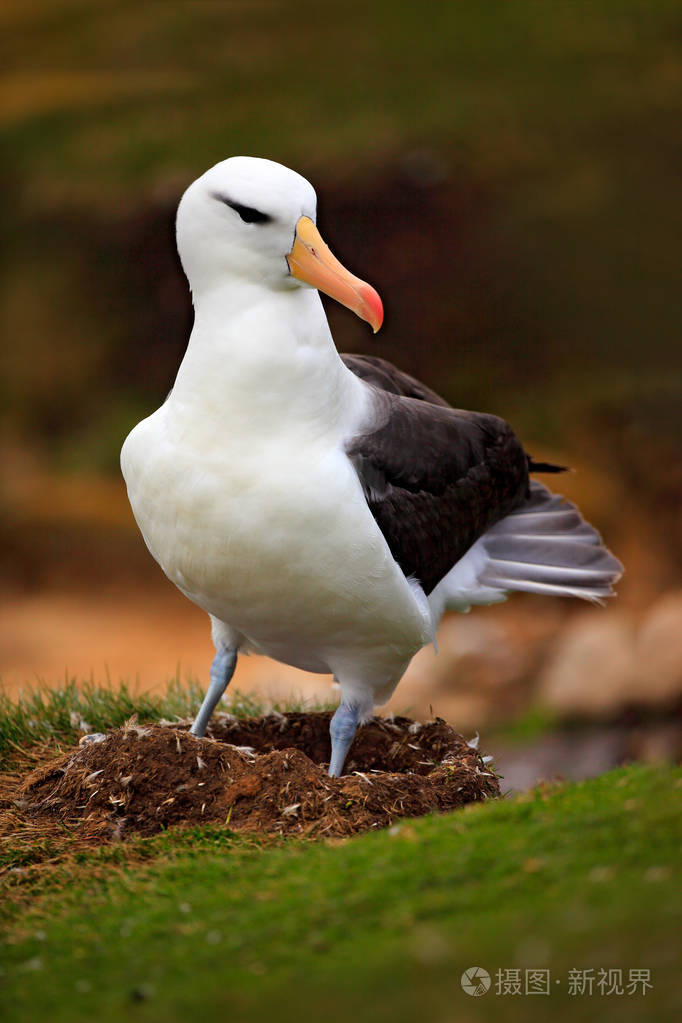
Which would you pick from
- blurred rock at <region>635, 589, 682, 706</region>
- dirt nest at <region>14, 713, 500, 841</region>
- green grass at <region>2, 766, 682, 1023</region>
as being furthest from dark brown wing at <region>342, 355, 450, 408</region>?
blurred rock at <region>635, 589, 682, 706</region>

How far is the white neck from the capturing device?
4566mm

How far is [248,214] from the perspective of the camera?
4.50 meters

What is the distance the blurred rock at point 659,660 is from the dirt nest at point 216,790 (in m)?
4.99

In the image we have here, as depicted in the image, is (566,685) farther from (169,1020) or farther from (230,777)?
(169,1020)

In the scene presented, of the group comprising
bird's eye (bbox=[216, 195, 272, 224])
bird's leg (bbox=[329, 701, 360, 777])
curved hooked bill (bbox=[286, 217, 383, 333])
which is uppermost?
bird's eye (bbox=[216, 195, 272, 224])

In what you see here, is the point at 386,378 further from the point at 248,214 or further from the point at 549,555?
the point at 248,214

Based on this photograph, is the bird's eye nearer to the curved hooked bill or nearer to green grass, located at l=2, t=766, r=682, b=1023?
the curved hooked bill

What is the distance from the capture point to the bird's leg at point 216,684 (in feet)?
17.7

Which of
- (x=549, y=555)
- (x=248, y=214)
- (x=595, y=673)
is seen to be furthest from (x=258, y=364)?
(x=595, y=673)

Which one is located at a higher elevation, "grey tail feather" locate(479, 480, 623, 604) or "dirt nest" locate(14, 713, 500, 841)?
"grey tail feather" locate(479, 480, 623, 604)

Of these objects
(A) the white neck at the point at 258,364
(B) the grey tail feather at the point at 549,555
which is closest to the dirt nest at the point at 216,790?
(B) the grey tail feather at the point at 549,555

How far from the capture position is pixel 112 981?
10.7 feet

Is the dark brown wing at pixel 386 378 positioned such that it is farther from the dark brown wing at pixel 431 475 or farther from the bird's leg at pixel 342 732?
the bird's leg at pixel 342 732

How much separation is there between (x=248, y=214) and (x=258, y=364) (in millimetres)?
522
